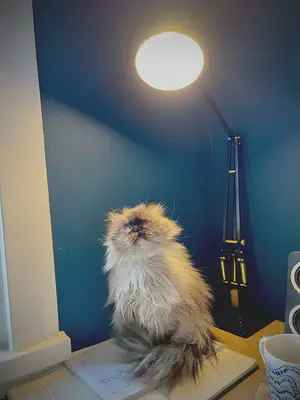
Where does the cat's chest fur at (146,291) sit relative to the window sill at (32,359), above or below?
above

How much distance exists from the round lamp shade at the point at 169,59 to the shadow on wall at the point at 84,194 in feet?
0.65

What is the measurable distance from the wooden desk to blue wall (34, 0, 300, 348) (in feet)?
0.44

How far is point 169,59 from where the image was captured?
2.44 ft

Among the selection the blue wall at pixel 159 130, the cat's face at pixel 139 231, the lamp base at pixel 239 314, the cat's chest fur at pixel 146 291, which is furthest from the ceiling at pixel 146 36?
the lamp base at pixel 239 314

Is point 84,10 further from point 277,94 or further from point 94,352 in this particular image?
point 94,352

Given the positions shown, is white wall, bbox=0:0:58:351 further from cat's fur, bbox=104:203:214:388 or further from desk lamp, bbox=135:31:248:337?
desk lamp, bbox=135:31:248:337

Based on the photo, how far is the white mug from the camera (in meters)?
0.46

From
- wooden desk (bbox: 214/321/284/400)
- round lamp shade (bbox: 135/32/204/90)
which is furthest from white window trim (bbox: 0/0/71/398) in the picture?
wooden desk (bbox: 214/321/284/400)

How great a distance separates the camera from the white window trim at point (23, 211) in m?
0.63

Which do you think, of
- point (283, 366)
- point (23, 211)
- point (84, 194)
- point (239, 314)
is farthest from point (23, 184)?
point (239, 314)

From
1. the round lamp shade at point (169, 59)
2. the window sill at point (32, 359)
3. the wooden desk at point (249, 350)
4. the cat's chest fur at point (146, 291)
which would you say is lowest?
the wooden desk at point (249, 350)

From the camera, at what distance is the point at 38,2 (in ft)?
2.28

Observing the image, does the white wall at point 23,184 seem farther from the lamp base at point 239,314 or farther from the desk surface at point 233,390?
the lamp base at point 239,314

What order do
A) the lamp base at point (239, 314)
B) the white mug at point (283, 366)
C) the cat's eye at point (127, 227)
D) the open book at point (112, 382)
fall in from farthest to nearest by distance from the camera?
the lamp base at point (239, 314)
the cat's eye at point (127, 227)
the open book at point (112, 382)
the white mug at point (283, 366)
